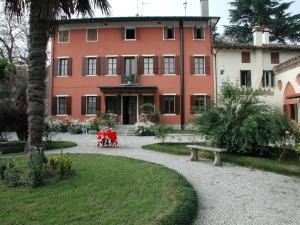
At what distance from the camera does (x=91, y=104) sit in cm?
2484

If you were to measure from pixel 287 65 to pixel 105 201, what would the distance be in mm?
20411

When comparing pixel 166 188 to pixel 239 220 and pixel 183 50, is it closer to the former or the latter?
pixel 239 220

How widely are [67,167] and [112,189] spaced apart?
61.0 inches

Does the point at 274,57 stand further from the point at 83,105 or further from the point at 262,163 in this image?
the point at 262,163

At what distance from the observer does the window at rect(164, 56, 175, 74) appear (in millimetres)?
24703

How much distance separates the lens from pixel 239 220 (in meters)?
4.78

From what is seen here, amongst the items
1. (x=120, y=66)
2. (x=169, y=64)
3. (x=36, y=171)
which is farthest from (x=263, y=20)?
(x=36, y=171)

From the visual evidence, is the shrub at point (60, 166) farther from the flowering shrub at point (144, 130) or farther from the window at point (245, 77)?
the window at point (245, 77)

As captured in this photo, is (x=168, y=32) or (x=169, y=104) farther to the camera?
(x=168, y=32)

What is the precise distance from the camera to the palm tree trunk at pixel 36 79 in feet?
23.1

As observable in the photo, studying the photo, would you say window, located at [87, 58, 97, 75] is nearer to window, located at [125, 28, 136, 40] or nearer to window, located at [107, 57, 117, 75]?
window, located at [107, 57, 117, 75]

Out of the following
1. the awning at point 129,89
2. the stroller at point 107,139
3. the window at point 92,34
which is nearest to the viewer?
the stroller at point 107,139

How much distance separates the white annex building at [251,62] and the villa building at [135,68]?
800mm

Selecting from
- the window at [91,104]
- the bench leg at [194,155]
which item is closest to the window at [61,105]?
the window at [91,104]
